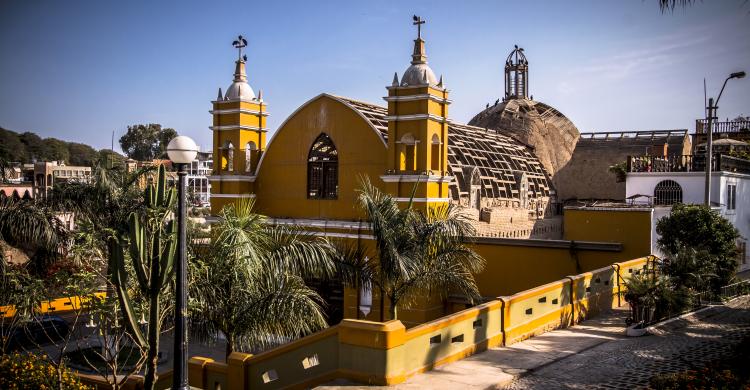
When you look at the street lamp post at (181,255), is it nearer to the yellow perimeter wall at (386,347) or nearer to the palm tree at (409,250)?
the yellow perimeter wall at (386,347)

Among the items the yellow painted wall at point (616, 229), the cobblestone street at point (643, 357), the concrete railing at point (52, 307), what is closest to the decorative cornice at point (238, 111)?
the concrete railing at point (52, 307)

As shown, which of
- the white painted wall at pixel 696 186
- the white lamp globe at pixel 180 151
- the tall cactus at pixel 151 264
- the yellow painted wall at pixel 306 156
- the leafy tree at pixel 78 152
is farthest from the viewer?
the leafy tree at pixel 78 152

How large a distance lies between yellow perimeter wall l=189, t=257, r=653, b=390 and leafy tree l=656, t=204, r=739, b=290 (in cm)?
465

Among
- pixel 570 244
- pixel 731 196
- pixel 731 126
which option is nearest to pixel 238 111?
pixel 570 244

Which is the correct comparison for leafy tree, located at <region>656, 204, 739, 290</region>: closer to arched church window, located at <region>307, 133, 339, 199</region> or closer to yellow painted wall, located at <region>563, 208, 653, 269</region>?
yellow painted wall, located at <region>563, 208, 653, 269</region>

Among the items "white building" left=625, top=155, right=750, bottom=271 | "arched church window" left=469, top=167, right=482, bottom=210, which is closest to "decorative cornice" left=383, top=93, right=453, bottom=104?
"arched church window" left=469, top=167, right=482, bottom=210

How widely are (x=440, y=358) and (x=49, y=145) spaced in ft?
341

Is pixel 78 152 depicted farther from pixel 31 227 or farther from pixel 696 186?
pixel 696 186

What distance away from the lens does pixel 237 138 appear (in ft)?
77.5

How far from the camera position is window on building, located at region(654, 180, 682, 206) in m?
23.4

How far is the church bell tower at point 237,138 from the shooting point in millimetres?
23547

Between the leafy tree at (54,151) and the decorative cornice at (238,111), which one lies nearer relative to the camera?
the decorative cornice at (238,111)

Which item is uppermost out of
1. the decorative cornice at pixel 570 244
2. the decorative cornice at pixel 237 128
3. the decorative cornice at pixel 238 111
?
the decorative cornice at pixel 238 111

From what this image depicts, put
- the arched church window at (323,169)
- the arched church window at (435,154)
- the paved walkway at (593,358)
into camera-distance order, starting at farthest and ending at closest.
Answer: the arched church window at (323,169) → the arched church window at (435,154) → the paved walkway at (593,358)
